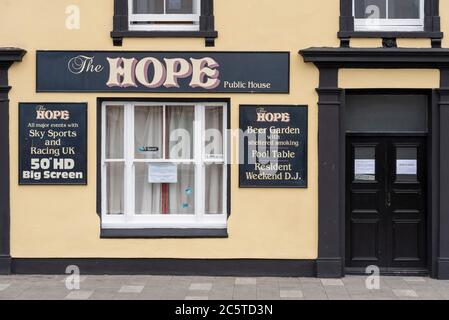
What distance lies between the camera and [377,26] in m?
11.2

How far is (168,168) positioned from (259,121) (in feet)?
5.33

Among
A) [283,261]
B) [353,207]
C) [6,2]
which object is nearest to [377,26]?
[353,207]

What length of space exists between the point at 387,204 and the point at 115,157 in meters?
4.32

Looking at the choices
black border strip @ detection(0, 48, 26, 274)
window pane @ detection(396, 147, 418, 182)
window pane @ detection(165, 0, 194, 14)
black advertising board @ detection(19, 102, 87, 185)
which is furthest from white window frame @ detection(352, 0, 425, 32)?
black border strip @ detection(0, 48, 26, 274)

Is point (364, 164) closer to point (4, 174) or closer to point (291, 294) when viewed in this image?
point (291, 294)

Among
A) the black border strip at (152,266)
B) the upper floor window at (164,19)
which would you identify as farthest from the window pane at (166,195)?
the upper floor window at (164,19)

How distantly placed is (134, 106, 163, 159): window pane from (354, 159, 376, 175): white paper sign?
3.08 m

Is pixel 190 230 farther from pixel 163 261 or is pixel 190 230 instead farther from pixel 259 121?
pixel 259 121

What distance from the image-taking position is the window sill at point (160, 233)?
11.0 metres

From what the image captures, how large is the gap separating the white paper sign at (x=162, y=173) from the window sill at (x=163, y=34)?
198cm

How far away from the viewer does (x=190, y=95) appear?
1105 cm

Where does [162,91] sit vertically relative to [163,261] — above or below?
above

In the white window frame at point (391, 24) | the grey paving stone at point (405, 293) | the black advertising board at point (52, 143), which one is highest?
the white window frame at point (391, 24)

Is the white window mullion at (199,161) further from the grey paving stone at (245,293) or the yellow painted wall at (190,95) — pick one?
the grey paving stone at (245,293)
